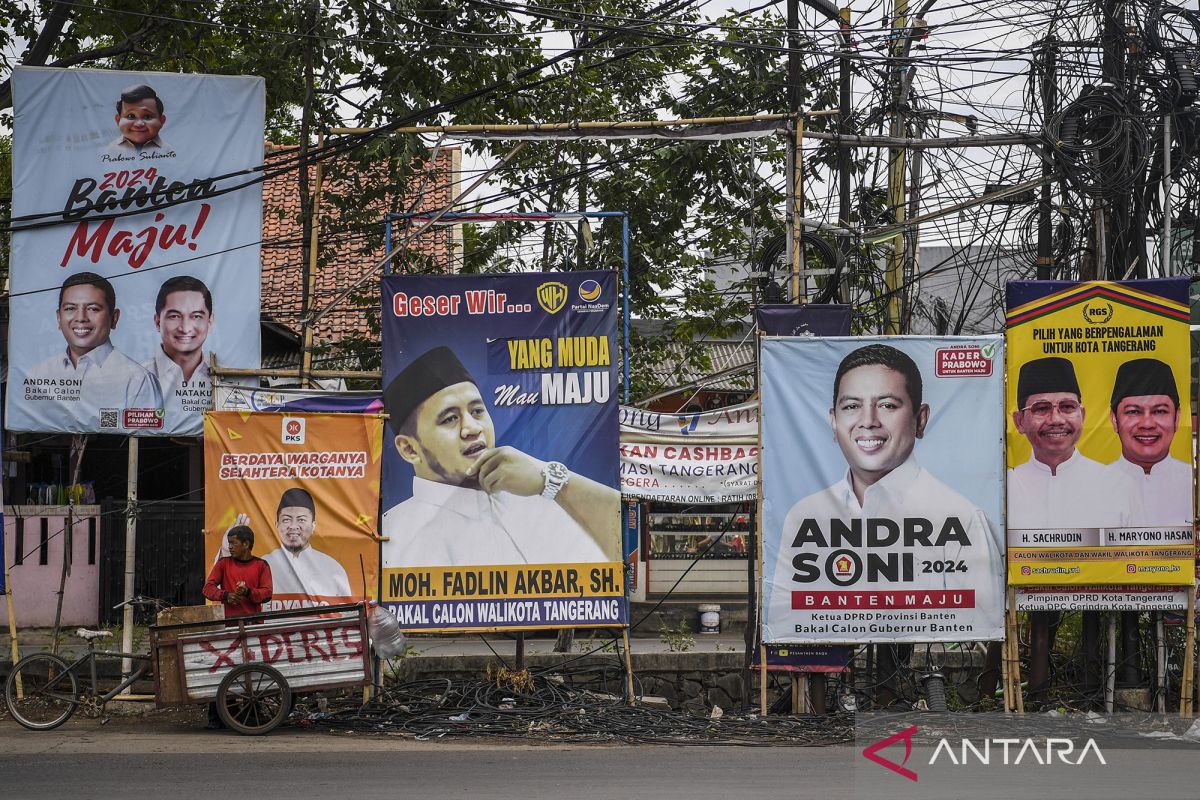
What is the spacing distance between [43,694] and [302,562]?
8.31 ft

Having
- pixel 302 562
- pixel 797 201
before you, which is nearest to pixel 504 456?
pixel 302 562

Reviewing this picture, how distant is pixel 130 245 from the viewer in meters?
12.0

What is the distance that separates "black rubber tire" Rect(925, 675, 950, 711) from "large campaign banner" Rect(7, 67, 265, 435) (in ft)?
24.1

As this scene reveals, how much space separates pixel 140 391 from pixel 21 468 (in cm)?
874

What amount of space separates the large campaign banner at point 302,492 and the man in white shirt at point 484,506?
0.33m

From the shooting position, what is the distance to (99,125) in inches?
476

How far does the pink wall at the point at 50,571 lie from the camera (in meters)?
15.5

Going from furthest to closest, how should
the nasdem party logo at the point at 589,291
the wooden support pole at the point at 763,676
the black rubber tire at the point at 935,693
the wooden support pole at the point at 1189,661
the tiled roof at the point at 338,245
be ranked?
the tiled roof at the point at 338,245 < the nasdem party logo at the point at 589,291 < the black rubber tire at the point at 935,693 < the wooden support pole at the point at 763,676 < the wooden support pole at the point at 1189,661

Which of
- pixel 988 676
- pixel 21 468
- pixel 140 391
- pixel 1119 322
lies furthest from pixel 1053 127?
pixel 21 468

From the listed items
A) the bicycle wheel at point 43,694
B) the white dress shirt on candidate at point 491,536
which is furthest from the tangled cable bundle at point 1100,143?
the bicycle wheel at point 43,694

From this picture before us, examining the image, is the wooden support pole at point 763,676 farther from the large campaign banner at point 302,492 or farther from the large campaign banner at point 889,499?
the large campaign banner at point 302,492

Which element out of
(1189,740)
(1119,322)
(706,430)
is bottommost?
(1189,740)

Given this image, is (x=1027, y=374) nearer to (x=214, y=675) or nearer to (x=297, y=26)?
(x=214, y=675)

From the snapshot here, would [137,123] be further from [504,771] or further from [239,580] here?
[504,771]
